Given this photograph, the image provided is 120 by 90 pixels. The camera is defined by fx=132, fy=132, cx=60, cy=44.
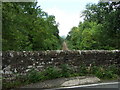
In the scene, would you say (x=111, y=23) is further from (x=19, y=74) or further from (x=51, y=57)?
(x=19, y=74)

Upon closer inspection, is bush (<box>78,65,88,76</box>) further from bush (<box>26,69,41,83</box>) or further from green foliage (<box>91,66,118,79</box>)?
bush (<box>26,69,41,83</box>)

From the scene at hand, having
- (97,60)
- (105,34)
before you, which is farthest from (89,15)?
(97,60)

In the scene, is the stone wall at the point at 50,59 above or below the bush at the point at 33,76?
above

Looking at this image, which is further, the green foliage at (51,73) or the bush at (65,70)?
the bush at (65,70)

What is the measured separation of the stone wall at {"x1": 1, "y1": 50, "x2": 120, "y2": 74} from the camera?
5.34 metres

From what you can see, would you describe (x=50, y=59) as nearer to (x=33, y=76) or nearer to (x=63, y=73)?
(x=63, y=73)

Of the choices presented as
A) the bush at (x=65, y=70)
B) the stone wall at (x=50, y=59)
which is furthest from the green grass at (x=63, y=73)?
the stone wall at (x=50, y=59)

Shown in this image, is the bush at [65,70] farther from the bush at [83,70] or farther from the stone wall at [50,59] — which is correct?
the bush at [83,70]

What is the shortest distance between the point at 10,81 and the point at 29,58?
1.19 meters

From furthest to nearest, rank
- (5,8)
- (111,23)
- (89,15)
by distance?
(89,15) → (111,23) → (5,8)

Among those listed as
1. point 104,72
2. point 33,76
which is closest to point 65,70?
point 33,76

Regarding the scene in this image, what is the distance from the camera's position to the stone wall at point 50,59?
5344 millimetres

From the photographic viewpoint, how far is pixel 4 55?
206 inches

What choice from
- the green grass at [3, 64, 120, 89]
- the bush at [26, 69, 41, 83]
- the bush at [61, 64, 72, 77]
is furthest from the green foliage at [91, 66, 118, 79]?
the bush at [26, 69, 41, 83]
